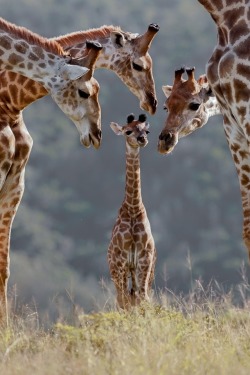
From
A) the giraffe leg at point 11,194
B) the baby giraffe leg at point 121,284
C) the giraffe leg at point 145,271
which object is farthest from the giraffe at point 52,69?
the giraffe leg at point 145,271

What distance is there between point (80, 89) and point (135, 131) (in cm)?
395

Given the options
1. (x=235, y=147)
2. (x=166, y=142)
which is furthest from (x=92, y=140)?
(x=235, y=147)

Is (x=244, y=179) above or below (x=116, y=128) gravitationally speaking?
below

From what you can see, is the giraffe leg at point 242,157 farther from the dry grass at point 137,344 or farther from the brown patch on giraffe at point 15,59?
the brown patch on giraffe at point 15,59

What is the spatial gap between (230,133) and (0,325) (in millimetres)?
3214

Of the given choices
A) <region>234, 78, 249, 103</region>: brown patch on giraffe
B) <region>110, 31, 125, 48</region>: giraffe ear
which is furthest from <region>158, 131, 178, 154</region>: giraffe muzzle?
<region>234, 78, 249, 103</region>: brown patch on giraffe

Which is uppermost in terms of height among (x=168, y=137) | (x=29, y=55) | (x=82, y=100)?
(x=29, y=55)

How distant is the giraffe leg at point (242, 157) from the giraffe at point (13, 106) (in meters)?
1.95

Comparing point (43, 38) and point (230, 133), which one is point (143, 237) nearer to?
point (43, 38)

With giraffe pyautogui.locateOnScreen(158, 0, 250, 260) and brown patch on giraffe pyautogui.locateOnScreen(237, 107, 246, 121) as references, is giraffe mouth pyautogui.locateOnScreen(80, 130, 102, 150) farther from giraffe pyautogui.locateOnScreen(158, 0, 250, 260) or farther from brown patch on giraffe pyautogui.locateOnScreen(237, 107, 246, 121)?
brown patch on giraffe pyautogui.locateOnScreen(237, 107, 246, 121)

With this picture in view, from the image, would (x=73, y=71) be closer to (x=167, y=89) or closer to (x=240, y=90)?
(x=240, y=90)

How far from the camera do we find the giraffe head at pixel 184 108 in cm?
1255

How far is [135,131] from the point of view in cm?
1472

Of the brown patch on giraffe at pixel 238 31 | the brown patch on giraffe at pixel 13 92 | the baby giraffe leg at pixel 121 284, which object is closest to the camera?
the brown patch on giraffe at pixel 238 31
